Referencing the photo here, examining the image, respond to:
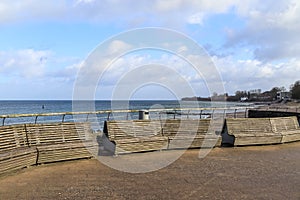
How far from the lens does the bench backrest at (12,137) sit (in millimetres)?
7223

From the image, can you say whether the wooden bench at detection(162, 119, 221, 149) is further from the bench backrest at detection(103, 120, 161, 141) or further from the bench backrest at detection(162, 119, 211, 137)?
the bench backrest at detection(103, 120, 161, 141)

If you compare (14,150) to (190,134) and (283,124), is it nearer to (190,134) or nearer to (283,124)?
(190,134)

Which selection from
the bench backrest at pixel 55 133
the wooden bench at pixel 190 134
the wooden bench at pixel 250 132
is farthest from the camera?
the wooden bench at pixel 250 132

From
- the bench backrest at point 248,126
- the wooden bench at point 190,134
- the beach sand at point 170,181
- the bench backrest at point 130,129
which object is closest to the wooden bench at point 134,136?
the bench backrest at point 130,129

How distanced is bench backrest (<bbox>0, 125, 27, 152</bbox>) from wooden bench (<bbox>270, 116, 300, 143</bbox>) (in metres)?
8.06

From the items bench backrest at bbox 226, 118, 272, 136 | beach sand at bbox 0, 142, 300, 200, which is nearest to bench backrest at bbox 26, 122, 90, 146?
beach sand at bbox 0, 142, 300, 200

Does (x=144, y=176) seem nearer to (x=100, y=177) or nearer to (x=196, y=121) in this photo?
(x=100, y=177)

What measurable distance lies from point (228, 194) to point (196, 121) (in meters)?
5.57

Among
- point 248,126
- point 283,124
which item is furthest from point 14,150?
point 283,124

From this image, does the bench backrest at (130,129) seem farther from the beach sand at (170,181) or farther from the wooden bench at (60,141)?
the beach sand at (170,181)

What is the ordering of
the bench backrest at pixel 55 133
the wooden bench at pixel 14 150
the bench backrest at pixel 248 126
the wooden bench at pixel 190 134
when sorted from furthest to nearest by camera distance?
the bench backrest at pixel 248 126 < the wooden bench at pixel 190 134 < the bench backrest at pixel 55 133 < the wooden bench at pixel 14 150

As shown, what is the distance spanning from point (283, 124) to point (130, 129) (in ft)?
20.3

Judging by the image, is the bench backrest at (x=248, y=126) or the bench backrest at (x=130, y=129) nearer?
the bench backrest at (x=130, y=129)

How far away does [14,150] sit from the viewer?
23.2 ft
